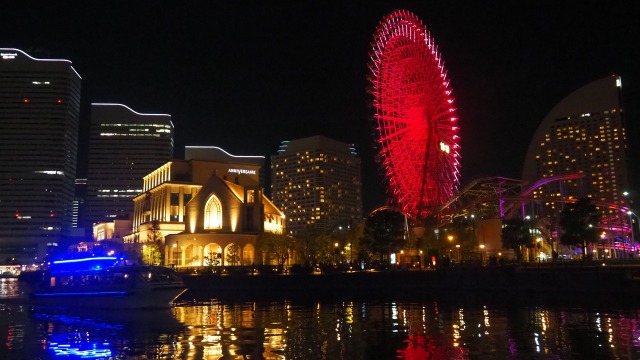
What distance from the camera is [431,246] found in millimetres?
99250

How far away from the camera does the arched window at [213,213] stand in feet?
398

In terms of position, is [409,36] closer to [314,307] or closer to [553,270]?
[553,270]

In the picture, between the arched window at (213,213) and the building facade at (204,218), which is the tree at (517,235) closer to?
the building facade at (204,218)

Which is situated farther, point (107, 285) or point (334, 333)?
point (107, 285)

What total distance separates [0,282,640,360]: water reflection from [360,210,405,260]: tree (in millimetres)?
40361

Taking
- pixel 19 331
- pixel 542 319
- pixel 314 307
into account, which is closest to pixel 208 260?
pixel 314 307

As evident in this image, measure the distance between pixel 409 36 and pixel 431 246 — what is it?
37351 mm

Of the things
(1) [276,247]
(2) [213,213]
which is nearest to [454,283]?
(1) [276,247]

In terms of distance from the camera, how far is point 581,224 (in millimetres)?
75938

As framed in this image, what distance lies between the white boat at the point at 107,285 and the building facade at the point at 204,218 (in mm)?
52383

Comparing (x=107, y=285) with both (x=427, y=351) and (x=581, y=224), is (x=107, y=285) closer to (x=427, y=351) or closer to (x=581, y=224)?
(x=427, y=351)

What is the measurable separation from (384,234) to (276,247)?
A: 90.1 ft

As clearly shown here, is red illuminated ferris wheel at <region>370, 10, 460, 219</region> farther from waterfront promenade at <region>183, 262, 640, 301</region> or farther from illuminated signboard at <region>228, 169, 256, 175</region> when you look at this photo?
illuminated signboard at <region>228, 169, 256, 175</region>

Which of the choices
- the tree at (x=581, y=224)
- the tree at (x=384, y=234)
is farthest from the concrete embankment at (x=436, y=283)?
the tree at (x=581, y=224)
